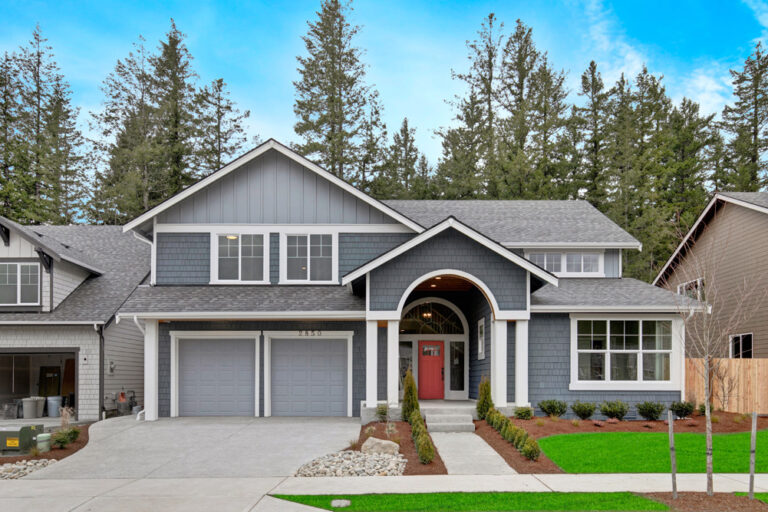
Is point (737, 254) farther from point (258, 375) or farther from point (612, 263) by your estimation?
point (258, 375)

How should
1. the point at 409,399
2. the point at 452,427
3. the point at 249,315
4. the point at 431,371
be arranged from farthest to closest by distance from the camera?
the point at 431,371 < the point at 249,315 < the point at 409,399 < the point at 452,427

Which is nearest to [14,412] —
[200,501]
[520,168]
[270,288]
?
[270,288]

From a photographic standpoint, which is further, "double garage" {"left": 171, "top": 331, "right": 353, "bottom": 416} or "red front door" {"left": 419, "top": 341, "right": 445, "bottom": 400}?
"red front door" {"left": 419, "top": 341, "right": 445, "bottom": 400}

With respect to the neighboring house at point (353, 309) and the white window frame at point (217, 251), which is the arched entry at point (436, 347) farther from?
the white window frame at point (217, 251)

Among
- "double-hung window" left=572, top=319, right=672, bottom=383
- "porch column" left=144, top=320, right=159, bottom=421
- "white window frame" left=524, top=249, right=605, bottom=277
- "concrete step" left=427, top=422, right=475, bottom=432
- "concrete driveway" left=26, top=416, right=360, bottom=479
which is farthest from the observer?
"white window frame" left=524, top=249, right=605, bottom=277

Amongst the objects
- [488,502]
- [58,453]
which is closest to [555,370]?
[488,502]

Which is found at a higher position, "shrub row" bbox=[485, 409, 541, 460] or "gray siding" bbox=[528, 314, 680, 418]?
"gray siding" bbox=[528, 314, 680, 418]

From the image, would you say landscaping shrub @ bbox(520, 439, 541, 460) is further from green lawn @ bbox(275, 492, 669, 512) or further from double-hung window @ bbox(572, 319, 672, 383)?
double-hung window @ bbox(572, 319, 672, 383)

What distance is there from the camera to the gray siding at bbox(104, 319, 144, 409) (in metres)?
18.8

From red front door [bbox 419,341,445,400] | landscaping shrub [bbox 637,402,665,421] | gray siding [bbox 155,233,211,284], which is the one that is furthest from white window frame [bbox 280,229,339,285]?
landscaping shrub [bbox 637,402,665,421]

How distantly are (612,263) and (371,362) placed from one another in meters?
8.53

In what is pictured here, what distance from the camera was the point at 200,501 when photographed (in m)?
9.16

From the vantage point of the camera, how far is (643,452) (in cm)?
1230

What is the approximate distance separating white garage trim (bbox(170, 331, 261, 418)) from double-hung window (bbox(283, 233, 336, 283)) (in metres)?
1.92
